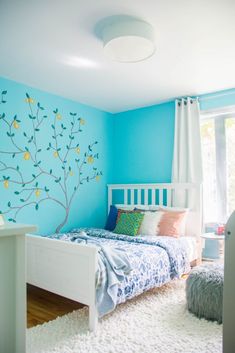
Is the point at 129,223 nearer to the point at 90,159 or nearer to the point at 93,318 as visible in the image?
the point at 90,159

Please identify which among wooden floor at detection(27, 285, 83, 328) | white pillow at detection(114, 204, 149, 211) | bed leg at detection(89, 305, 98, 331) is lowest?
wooden floor at detection(27, 285, 83, 328)

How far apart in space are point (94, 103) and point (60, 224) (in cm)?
181

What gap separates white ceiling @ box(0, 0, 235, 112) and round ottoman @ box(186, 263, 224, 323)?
6.46 feet

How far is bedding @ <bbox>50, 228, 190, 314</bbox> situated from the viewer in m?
2.36

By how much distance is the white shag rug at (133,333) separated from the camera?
1.86 m

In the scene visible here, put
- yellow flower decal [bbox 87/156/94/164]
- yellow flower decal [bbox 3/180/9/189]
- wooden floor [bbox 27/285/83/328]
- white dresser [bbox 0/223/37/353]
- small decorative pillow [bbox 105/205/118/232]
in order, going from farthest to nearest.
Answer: yellow flower decal [bbox 87/156/94/164] → small decorative pillow [bbox 105/205/118/232] → yellow flower decal [bbox 3/180/9/189] → wooden floor [bbox 27/285/83/328] → white dresser [bbox 0/223/37/353]

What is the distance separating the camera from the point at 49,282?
2473 mm

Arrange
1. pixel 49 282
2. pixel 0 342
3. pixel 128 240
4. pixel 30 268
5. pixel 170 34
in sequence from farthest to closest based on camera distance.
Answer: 1. pixel 128 240
2. pixel 30 268
3. pixel 49 282
4. pixel 170 34
5. pixel 0 342

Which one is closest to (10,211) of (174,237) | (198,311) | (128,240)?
(128,240)

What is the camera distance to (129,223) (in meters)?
3.46

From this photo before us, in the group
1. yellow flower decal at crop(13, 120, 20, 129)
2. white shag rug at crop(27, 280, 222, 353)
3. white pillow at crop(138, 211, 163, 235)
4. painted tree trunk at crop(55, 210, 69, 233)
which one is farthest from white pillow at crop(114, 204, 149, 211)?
yellow flower decal at crop(13, 120, 20, 129)

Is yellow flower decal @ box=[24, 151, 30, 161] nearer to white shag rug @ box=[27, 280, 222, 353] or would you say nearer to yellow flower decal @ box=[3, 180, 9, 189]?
yellow flower decal @ box=[3, 180, 9, 189]

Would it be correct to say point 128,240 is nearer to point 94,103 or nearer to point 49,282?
point 49,282

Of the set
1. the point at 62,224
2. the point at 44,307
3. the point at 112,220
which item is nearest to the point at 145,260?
the point at 44,307
